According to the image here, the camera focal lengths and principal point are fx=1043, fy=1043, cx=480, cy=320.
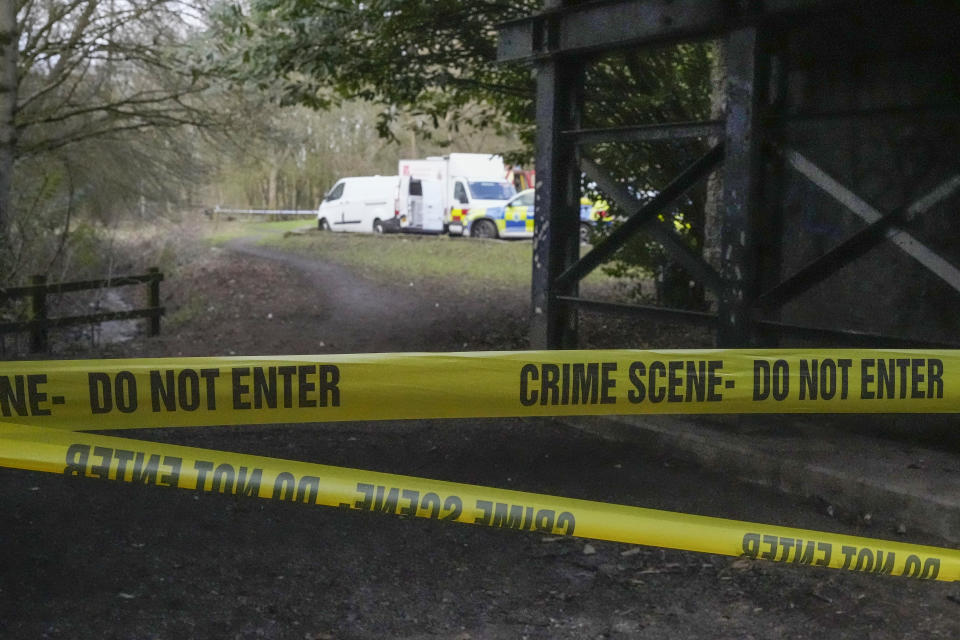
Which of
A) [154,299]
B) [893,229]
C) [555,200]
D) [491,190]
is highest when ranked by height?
[491,190]

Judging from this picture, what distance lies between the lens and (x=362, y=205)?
3712 cm

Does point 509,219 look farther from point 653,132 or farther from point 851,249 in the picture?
point 851,249

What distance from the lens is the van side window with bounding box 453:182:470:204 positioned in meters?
33.2

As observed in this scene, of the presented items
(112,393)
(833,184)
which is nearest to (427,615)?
(112,393)

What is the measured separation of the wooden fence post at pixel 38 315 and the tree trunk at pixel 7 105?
699mm

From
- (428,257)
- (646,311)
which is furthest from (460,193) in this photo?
(646,311)

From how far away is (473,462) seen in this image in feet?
20.7

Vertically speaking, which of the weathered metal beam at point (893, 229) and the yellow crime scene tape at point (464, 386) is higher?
the weathered metal beam at point (893, 229)

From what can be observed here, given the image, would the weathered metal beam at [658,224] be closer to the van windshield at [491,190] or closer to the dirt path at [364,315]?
the dirt path at [364,315]

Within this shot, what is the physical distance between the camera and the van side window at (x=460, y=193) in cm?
3325

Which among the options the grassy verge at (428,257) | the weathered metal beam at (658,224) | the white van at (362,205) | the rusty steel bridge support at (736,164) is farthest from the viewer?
the white van at (362,205)

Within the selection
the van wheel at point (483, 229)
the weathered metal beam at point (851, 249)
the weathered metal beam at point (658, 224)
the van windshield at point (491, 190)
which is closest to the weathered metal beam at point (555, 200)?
the weathered metal beam at point (658, 224)

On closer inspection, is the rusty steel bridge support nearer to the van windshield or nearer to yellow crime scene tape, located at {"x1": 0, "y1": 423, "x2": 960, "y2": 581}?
yellow crime scene tape, located at {"x1": 0, "y1": 423, "x2": 960, "y2": 581}

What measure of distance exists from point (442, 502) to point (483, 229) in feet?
95.4
